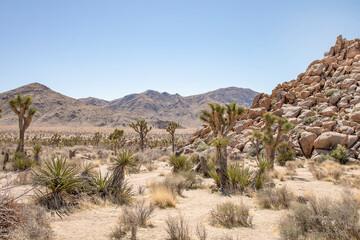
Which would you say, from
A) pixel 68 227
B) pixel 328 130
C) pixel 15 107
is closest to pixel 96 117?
pixel 15 107

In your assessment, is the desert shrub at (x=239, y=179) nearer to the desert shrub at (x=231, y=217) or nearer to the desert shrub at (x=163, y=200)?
the desert shrub at (x=163, y=200)

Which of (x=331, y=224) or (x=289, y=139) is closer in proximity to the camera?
(x=331, y=224)

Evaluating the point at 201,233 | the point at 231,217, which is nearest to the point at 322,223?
the point at 231,217

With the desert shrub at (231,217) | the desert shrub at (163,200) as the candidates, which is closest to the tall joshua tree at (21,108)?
the desert shrub at (163,200)

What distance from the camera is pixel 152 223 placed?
661 centimetres

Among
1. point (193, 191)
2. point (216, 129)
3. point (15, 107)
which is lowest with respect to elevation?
point (193, 191)

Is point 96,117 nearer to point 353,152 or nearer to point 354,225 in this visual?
point 353,152

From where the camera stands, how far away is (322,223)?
214 inches

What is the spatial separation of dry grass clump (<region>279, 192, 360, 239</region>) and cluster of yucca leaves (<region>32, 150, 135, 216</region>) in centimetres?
555

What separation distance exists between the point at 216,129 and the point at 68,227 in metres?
11.1

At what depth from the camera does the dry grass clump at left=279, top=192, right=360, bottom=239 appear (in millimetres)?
4953

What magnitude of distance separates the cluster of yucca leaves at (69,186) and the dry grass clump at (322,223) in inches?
218

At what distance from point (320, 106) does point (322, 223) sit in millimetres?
26335

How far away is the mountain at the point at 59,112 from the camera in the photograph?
10306cm
